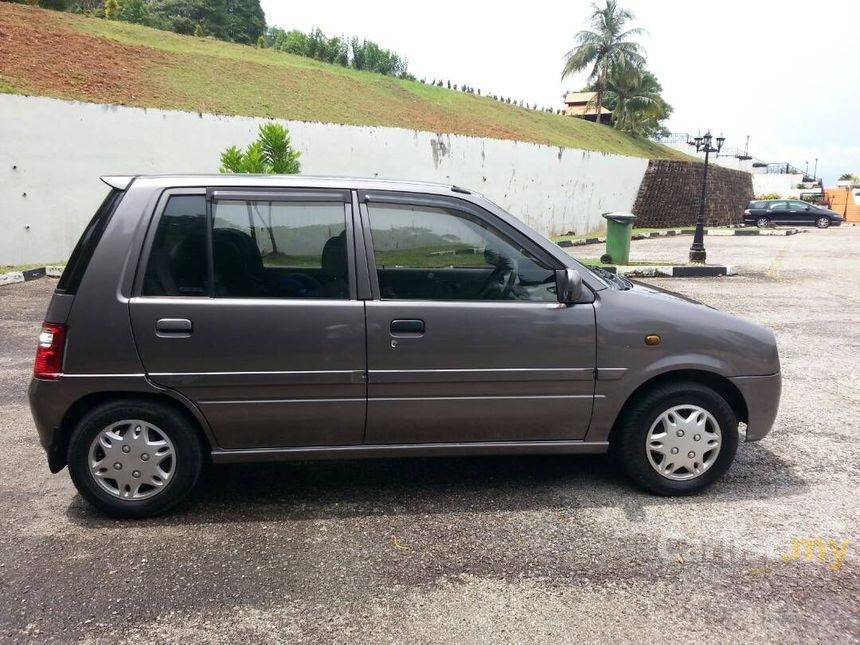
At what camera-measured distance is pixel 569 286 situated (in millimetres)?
3336

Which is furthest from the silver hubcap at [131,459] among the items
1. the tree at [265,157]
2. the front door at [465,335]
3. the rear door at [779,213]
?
the rear door at [779,213]

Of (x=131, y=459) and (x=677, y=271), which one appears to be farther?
(x=677, y=271)

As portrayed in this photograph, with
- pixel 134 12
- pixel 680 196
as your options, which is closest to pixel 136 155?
pixel 680 196

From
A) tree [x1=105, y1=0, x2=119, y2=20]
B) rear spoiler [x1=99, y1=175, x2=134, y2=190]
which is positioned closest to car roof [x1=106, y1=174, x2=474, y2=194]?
rear spoiler [x1=99, y1=175, x2=134, y2=190]

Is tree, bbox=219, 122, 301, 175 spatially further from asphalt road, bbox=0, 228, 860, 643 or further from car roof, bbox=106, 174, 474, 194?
car roof, bbox=106, 174, 474, 194

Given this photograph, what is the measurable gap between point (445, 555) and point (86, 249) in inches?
92.3

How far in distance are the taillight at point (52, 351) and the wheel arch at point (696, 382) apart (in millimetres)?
2896

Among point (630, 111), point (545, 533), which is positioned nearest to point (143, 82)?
point (545, 533)

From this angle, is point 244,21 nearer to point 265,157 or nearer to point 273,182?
point 265,157

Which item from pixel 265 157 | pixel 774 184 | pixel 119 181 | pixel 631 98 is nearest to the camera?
pixel 119 181

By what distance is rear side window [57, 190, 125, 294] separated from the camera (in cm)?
321

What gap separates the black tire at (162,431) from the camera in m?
3.21

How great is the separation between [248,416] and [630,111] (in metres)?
46.0

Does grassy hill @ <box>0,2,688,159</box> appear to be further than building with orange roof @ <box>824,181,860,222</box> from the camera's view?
No
